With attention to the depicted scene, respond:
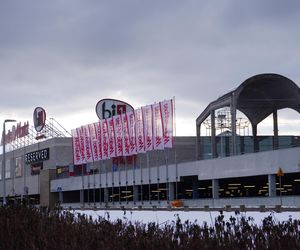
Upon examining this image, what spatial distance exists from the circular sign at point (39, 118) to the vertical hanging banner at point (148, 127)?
4644 cm

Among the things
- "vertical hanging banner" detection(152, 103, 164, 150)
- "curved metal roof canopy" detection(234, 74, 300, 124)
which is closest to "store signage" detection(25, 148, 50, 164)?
"curved metal roof canopy" detection(234, 74, 300, 124)

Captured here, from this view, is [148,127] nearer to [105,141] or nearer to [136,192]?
[105,141]

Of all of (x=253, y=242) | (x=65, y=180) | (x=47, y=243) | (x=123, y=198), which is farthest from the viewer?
(x=65, y=180)

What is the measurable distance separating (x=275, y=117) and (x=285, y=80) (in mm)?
11366

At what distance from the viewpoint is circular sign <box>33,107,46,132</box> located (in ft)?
362

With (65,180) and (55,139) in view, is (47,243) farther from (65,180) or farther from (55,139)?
(55,139)

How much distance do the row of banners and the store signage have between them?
81.8 feet

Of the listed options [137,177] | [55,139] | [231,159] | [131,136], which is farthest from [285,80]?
[55,139]

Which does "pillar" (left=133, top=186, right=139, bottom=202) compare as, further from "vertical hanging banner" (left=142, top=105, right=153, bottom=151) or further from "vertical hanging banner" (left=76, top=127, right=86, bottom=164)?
"vertical hanging banner" (left=142, top=105, right=153, bottom=151)

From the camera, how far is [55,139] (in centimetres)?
10719

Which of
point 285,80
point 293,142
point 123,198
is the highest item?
point 285,80

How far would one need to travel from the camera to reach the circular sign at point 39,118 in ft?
362

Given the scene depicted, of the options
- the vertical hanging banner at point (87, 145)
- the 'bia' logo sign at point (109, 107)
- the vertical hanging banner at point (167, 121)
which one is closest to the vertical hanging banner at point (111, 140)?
the vertical hanging banner at point (87, 145)

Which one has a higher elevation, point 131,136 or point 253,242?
point 131,136
